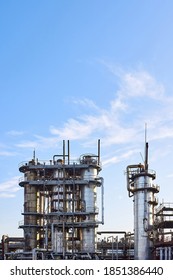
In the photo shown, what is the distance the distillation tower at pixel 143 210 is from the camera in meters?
42.6

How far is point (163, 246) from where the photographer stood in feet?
133

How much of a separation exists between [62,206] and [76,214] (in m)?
1.91

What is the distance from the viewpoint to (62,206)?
45.6m

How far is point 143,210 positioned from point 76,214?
7.23m

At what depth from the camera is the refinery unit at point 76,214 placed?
43.0 metres

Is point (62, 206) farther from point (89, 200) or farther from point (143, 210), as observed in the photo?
point (143, 210)

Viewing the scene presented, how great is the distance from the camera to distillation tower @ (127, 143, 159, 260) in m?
42.6

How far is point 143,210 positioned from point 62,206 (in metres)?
8.90

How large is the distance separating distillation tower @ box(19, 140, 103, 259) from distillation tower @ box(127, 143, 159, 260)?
417 cm

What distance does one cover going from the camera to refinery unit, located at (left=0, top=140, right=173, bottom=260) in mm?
43031

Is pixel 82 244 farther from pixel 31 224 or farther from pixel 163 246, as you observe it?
pixel 163 246

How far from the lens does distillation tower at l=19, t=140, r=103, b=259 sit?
44375 millimetres

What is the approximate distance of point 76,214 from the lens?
1762 inches

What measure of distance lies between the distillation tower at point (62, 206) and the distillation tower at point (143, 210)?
164 inches
